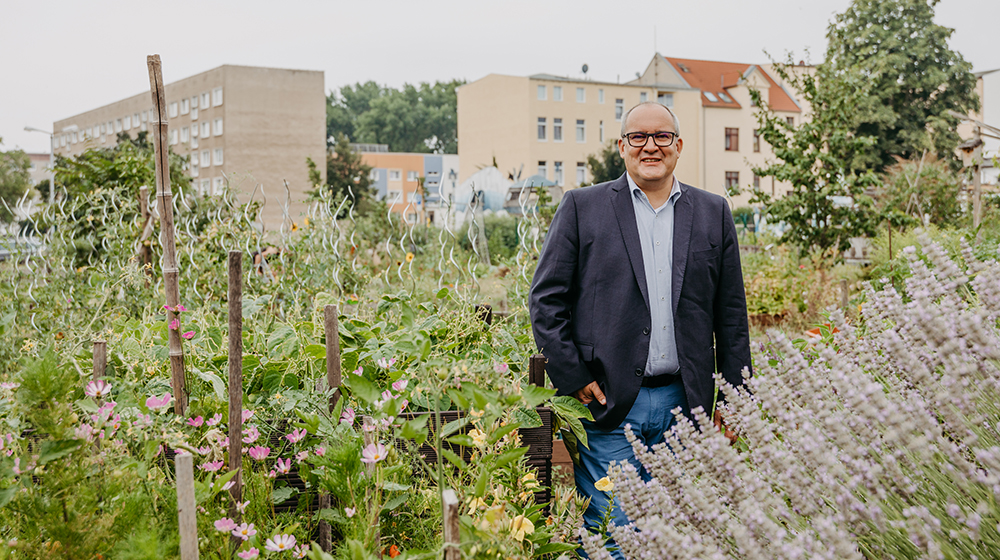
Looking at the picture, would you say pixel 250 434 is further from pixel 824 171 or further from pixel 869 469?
pixel 824 171

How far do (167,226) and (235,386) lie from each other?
0.59m

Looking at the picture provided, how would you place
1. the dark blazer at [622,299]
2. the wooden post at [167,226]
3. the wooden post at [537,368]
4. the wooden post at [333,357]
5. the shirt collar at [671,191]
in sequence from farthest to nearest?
the shirt collar at [671,191] < the dark blazer at [622,299] < the wooden post at [537,368] < the wooden post at [333,357] < the wooden post at [167,226]

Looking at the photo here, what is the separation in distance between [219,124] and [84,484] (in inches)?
1767

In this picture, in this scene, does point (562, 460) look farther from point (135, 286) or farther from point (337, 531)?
point (135, 286)

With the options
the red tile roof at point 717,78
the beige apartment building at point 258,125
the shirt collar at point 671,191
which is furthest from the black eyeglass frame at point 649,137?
the red tile roof at point 717,78

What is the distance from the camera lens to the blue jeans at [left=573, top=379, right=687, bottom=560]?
2.42 metres

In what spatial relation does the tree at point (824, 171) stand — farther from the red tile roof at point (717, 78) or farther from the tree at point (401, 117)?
the tree at point (401, 117)

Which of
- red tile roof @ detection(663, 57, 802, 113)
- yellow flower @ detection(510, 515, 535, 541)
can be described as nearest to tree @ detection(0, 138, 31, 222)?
red tile roof @ detection(663, 57, 802, 113)

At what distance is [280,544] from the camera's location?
58.9 inches

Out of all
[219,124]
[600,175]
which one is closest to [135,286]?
[600,175]

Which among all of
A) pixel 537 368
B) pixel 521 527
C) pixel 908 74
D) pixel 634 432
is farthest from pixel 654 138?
pixel 908 74

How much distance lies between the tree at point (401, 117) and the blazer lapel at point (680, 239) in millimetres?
71042

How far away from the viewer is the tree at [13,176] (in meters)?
34.2

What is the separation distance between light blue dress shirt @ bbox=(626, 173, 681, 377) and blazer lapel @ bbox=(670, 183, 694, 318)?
0.6 inches
